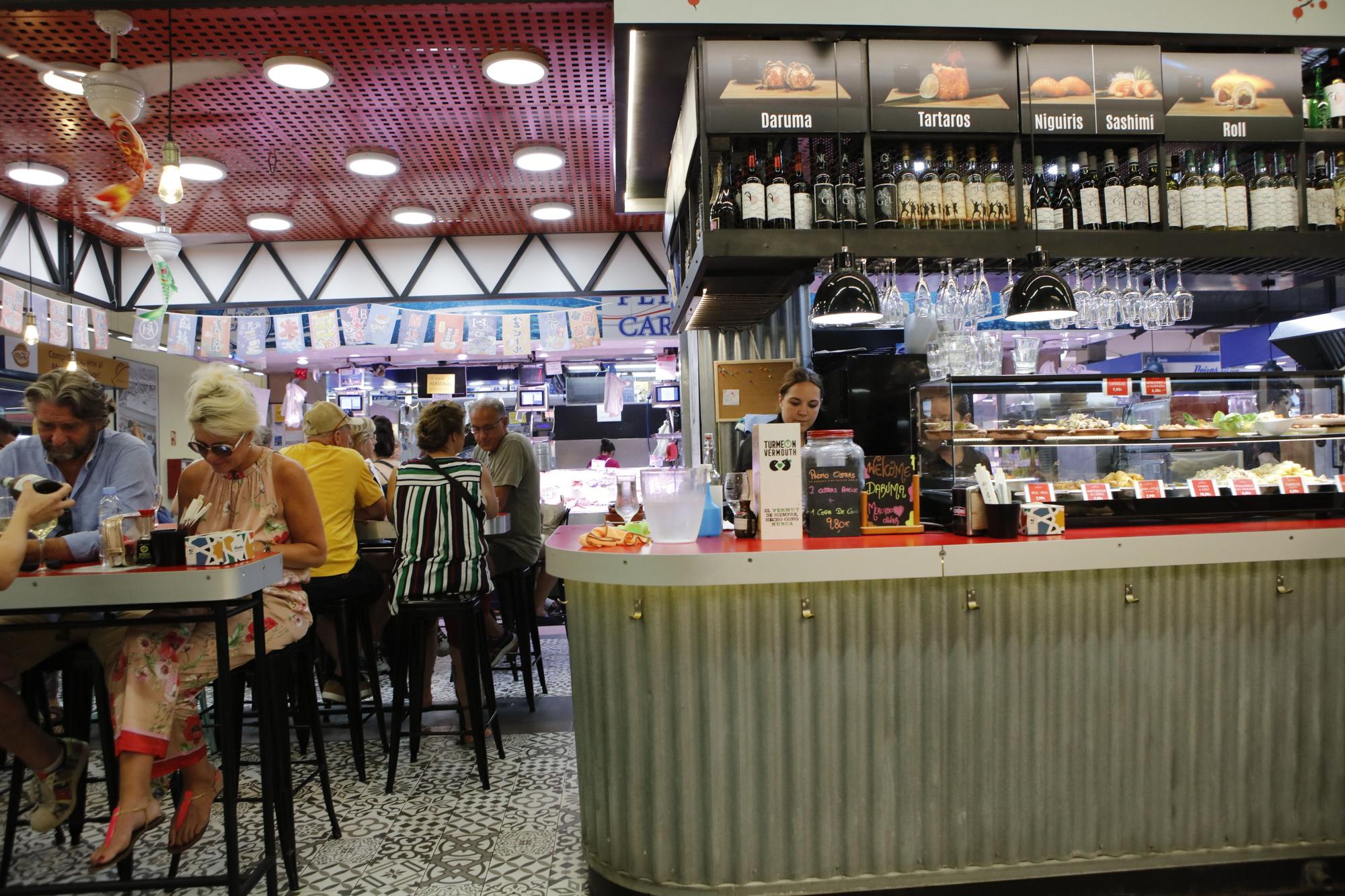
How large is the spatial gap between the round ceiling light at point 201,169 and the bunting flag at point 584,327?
2979 millimetres

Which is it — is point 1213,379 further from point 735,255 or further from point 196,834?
point 196,834

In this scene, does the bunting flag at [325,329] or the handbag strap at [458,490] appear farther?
the bunting flag at [325,329]

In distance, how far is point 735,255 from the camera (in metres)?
3.27

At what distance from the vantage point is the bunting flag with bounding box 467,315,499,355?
751 cm

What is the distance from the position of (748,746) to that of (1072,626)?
44.3 inches

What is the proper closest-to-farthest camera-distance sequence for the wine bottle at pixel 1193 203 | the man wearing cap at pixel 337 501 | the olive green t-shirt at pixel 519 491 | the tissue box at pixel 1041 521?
the tissue box at pixel 1041 521 → the wine bottle at pixel 1193 203 → the man wearing cap at pixel 337 501 → the olive green t-shirt at pixel 519 491

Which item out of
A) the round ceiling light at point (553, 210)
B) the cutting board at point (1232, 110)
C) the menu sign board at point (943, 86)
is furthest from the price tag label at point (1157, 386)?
the round ceiling light at point (553, 210)

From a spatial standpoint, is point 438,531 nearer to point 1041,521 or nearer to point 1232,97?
point 1041,521

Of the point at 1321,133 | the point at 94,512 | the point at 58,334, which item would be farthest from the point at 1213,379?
the point at 58,334

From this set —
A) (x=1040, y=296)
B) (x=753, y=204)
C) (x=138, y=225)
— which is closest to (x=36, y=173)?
(x=138, y=225)

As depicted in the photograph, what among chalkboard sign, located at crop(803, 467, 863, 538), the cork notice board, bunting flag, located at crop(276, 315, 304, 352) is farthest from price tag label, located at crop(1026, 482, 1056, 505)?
bunting flag, located at crop(276, 315, 304, 352)

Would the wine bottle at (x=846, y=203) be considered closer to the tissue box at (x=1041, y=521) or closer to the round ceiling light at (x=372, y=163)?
the tissue box at (x=1041, y=521)

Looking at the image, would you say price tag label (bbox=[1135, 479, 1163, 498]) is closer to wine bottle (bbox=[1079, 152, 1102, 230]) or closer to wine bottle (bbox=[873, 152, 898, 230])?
wine bottle (bbox=[1079, 152, 1102, 230])

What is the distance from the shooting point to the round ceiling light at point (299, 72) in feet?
14.6
